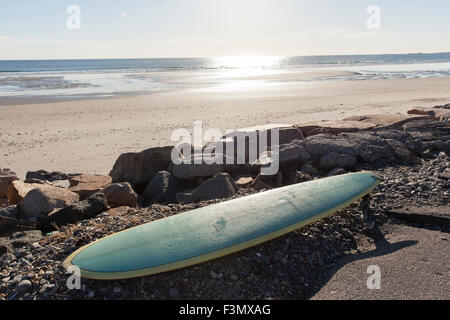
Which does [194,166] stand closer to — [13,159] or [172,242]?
[172,242]

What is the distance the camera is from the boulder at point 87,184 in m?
5.11

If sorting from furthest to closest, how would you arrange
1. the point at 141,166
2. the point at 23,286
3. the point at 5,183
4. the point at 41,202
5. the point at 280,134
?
the point at 280,134
the point at 141,166
the point at 5,183
the point at 41,202
the point at 23,286

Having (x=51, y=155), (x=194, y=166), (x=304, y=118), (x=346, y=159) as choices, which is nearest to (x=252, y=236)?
(x=194, y=166)

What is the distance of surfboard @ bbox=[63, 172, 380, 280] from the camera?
9.25 feet

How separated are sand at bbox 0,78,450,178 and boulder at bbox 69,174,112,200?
42.3 inches

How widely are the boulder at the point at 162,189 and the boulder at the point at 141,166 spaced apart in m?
0.44

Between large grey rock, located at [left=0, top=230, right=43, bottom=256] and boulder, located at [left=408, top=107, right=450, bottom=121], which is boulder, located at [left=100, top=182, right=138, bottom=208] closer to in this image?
large grey rock, located at [left=0, top=230, right=43, bottom=256]

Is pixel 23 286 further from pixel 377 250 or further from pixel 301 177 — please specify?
pixel 301 177

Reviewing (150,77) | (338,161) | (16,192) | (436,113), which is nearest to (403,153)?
(338,161)

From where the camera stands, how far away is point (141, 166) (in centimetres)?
553

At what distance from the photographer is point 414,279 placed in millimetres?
2854

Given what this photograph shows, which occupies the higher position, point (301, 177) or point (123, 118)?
point (123, 118)

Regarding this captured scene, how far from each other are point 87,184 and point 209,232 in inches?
109

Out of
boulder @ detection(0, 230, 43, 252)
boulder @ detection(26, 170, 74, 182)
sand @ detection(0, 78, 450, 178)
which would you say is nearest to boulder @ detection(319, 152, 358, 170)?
boulder @ detection(0, 230, 43, 252)
